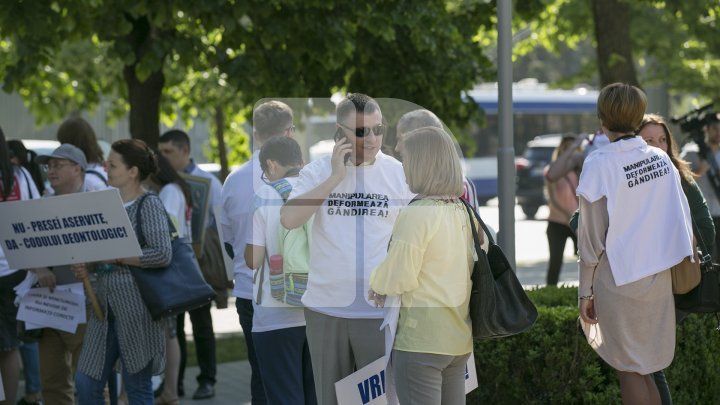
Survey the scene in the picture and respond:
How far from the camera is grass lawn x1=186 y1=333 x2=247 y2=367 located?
444 inches

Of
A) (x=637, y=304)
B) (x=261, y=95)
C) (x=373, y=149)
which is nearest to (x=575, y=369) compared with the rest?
(x=637, y=304)

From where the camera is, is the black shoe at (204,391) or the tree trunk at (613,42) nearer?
the black shoe at (204,391)

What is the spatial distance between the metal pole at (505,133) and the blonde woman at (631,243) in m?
1.08

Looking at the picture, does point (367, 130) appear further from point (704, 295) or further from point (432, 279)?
point (704, 295)

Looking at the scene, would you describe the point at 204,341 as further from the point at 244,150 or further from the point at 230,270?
the point at 244,150

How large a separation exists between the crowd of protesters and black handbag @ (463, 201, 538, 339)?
5cm

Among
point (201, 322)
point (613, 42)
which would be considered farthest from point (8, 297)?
point (613, 42)

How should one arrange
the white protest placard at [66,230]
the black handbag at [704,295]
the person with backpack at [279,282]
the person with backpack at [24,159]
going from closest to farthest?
the person with backpack at [279,282], the black handbag at [704,295], the white protest placard at [66,230], the person with backpack at [24,159]

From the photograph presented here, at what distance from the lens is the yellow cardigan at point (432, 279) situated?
500 cm

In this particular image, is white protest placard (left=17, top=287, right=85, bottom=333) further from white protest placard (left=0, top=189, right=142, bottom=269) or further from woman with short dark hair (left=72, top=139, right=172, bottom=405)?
woman with short dark hair (left=72, top=139, right=172, bottom=405)

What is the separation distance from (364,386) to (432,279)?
70 cm

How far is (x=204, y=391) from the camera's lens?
9328 mm

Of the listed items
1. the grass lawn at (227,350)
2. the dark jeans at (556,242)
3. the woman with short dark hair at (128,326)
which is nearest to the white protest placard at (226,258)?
the woman with short dark hair at (128,326)

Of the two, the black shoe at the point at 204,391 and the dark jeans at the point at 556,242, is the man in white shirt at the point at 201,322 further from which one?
the dark jeans at the point at 556,242
